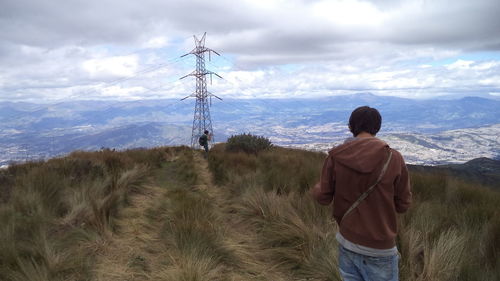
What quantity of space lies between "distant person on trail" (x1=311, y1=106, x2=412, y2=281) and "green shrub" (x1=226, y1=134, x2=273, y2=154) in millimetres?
14365

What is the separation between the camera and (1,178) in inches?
289

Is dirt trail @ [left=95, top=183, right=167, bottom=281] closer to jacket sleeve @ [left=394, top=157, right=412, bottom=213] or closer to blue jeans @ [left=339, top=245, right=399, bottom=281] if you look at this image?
blue jeans @ [left=339, top=245, right=399, bottom=281]

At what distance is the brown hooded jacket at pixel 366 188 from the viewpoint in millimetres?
2223

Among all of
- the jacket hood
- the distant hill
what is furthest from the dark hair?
the distant hill

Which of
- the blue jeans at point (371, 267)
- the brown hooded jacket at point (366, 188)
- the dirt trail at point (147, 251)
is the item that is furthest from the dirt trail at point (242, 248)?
the brown hooded jacket at point (366, 188)

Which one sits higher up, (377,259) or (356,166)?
(356,166)

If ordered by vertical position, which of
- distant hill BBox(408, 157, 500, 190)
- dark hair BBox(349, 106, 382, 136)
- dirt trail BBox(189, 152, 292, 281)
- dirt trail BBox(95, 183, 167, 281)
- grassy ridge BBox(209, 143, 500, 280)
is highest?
dark hair BBox(349, 106, 382, 136)

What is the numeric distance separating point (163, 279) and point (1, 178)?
6.06m

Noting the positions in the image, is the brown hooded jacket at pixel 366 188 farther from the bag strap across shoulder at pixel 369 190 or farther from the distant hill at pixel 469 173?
the distant hill at pixel 469 173

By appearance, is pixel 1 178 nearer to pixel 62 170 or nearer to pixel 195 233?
pixel 62 170

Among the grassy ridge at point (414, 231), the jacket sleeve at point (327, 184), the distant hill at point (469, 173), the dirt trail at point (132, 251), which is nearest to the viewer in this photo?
the jacket sleeve at point (327, 184)

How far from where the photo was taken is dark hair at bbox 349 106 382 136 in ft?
7.79

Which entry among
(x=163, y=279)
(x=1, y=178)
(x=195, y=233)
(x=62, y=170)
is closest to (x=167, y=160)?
(x=62, y=170)

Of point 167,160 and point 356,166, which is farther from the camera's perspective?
point 167,160
